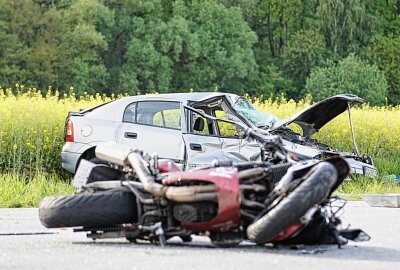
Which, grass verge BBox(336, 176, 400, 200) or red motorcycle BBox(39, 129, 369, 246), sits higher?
red motorcycle BBox(39, 129, 369, 246)

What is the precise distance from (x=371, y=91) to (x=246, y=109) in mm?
50775

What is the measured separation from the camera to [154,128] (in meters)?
17.1

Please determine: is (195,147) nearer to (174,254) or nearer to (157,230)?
(157,230)

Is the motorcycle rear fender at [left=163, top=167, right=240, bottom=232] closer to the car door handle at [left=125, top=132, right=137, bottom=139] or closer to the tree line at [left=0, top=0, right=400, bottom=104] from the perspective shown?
the car door handle at [left=125, top=132, right=137, bottom=139]

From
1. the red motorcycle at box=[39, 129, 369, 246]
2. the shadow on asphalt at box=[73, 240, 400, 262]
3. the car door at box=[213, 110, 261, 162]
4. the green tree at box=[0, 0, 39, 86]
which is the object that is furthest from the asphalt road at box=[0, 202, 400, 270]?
the green tree at box=[0, 0, 39, 86]

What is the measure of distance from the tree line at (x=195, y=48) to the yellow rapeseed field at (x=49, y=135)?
42.6 m

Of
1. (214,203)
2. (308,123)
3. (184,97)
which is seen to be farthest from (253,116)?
(214,203)

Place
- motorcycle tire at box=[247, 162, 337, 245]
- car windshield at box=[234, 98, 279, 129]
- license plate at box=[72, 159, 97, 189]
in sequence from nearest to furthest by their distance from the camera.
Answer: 1. motorcycle tire at box=[247, 162, 337, 245]
2. license plate at box=[72, 159, 97, 189]
3. car windshield at box=[234, 98, 279, 129]

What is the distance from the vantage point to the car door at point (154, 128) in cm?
1688

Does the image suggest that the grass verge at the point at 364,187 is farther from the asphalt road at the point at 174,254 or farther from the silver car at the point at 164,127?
the asphalt road at the point at 174,254

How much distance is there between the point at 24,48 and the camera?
67.6m

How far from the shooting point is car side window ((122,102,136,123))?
1722 centimetres

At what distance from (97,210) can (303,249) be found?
1652mm

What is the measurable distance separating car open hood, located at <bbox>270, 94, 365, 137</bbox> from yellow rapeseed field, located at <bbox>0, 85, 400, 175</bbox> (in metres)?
4.01
